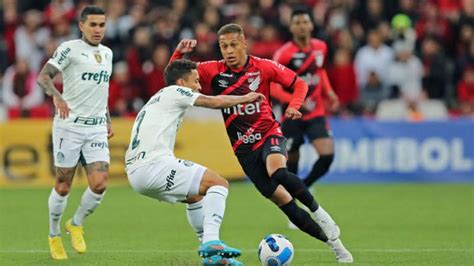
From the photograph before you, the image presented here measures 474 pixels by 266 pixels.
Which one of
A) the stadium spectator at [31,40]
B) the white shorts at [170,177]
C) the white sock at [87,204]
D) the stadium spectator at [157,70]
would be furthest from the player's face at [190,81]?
the stadium spectator at [31,40]

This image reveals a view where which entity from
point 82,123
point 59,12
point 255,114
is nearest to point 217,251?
point 255,114

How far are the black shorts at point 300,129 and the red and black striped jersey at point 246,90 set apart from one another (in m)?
3.30

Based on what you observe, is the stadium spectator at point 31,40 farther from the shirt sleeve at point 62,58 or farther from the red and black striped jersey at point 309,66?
the shirt sleeve at point 62,58

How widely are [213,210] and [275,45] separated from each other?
12.2m

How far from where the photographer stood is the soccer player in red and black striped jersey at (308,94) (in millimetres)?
13906

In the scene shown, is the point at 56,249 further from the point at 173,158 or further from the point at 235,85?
the point at 235,85

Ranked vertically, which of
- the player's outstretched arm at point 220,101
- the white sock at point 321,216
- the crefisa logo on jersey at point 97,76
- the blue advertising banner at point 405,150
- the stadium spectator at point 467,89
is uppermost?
the player's outstretched arm at point 220,101

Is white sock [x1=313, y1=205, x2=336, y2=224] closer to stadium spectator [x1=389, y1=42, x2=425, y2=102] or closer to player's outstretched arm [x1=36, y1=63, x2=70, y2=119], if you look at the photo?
player's outstretched arm [x1=36, y1=63, x2=70, y2=119]

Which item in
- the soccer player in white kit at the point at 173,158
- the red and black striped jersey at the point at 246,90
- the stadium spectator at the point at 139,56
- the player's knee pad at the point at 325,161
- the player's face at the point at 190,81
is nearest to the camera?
the soccer player in white kit at the point at 173,158

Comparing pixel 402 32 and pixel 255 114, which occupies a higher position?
pixel 255 114

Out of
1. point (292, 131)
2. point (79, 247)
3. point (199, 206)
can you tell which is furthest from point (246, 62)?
point (292, 131)

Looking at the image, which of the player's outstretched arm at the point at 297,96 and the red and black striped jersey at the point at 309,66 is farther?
the red and black striped jersey at the point at 309,66

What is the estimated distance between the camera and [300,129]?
14.2 metres

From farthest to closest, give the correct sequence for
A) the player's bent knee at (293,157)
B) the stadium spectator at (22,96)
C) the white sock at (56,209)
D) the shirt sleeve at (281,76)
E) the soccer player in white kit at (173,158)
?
the stadium spectator at (22,96)
the player's bent knee at (293,157)
the white sock at (56,209)
the shirt sleeve at (281,76)
the soccer player in white kit at (173,158)
